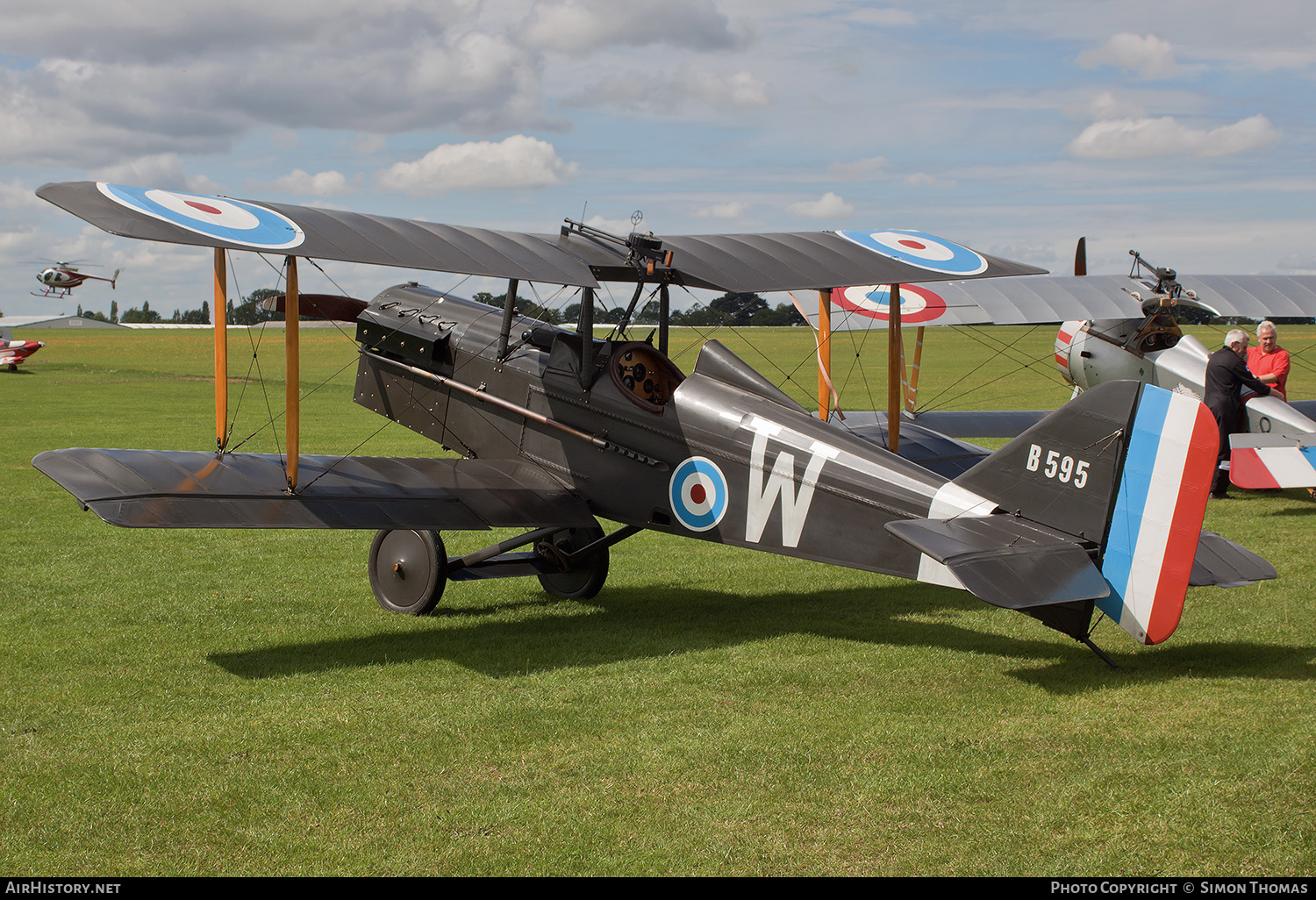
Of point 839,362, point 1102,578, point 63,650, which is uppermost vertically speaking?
point 1102,578

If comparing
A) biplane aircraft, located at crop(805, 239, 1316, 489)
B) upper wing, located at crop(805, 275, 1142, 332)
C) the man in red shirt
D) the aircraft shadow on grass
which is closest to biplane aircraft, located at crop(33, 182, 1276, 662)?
the aircraft shadow on grass

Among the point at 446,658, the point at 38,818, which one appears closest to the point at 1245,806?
the point at 446,658

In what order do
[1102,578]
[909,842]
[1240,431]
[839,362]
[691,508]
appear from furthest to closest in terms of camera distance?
[839,362], [1240,431], [691,508], [1102,578], [909,842]

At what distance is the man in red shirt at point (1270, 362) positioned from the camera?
12.2 meters

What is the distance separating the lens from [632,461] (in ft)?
22.5

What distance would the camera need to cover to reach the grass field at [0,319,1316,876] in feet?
12.0

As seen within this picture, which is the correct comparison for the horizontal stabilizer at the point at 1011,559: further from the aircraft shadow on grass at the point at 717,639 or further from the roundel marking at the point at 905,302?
the roundel marking at the point at 905,302

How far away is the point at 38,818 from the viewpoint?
387 cm

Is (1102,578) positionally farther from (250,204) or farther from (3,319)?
(3,319)

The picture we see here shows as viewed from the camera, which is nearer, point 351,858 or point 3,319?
point 351,858

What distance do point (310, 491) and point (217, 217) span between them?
1.65 meters

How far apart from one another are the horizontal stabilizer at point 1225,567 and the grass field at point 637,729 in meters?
0.50

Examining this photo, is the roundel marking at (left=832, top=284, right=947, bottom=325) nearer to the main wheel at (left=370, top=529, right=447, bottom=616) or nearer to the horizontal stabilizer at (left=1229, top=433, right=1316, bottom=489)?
the horizontal stabilizer at (left=1229, top=433, right=1316, bottom=489)

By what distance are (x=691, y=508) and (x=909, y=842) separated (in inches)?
125
